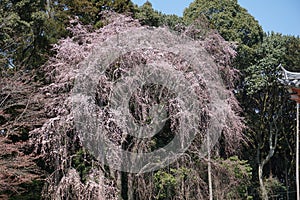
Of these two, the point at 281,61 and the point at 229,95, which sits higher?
the point at 281,61

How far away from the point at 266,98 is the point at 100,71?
628 centimetres

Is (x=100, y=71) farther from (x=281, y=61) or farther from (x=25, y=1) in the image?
(x=281, y=61)

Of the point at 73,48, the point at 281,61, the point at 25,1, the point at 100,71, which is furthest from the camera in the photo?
the point at 281,61

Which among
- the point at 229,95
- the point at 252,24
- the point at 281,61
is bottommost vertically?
the point at 229,95

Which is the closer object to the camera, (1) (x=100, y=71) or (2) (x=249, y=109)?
(1) (x=100, y=71)

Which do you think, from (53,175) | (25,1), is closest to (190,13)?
(25,1)

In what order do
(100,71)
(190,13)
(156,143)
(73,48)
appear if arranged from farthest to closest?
(190,13), (156,143), (73,48), (100,71)

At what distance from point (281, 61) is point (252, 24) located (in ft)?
4.13

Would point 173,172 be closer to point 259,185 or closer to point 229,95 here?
point 229,95

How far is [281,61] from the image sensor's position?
10.4 metres

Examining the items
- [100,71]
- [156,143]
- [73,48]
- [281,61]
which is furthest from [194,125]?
[281,61]

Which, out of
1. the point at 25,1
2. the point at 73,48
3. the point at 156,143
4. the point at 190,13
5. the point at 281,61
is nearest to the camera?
the point at 73,48

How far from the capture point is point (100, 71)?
6.82m

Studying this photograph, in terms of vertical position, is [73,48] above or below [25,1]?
below
